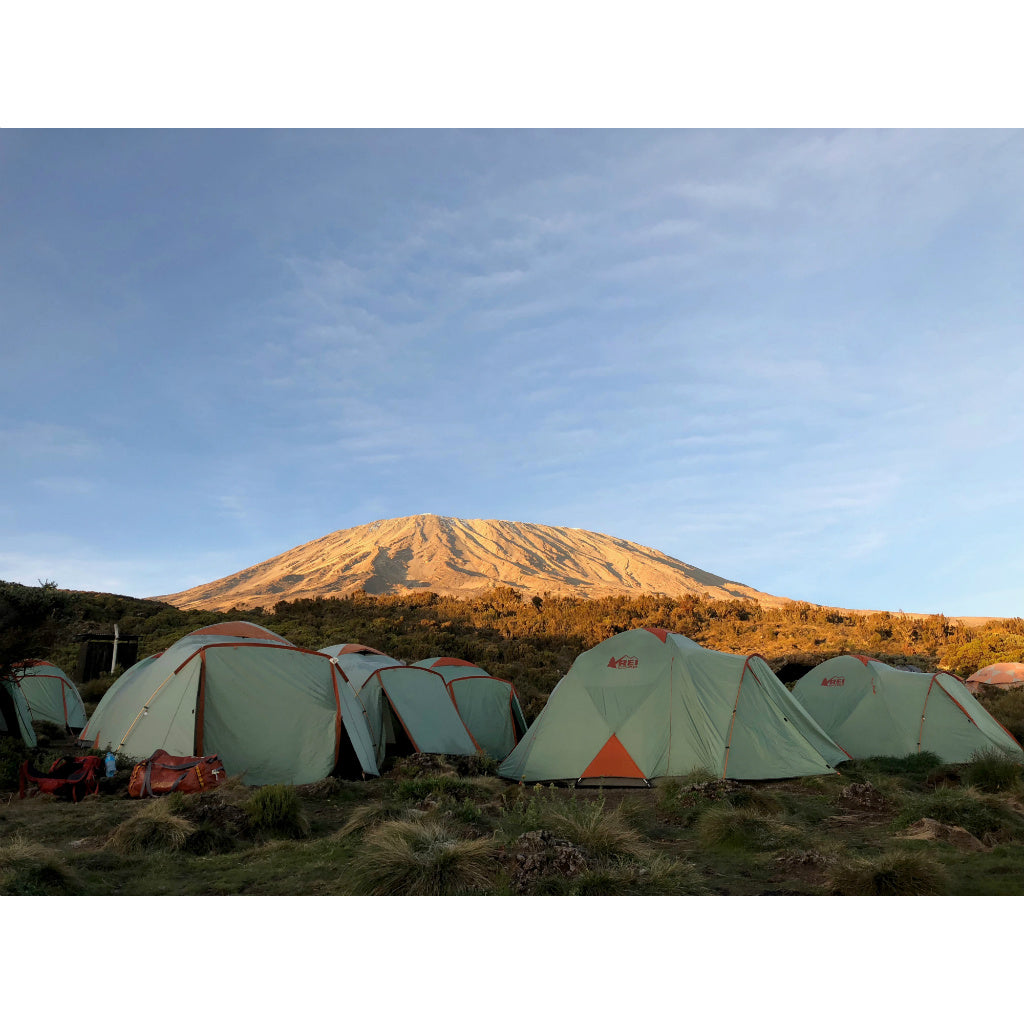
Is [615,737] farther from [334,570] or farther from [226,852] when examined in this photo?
[334,570]

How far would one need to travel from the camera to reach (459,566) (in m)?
95.1

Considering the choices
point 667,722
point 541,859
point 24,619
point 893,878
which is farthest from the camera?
point 667,722

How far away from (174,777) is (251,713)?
175 cm

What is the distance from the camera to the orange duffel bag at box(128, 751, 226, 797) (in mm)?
9422

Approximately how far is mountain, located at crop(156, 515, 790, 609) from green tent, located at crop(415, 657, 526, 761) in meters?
45.5

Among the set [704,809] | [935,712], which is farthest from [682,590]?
[704,809]

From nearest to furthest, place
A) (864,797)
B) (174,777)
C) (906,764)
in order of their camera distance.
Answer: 1. (864,797)
2. (174,777)
3. (906,764)

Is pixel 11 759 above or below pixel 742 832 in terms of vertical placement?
below

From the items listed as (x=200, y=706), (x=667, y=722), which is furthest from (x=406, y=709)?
(x=667, y=722)

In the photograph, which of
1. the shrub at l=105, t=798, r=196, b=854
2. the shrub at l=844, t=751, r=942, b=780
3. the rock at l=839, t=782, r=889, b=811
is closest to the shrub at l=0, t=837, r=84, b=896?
the shrub at l=105, t=798, r=196, b=854

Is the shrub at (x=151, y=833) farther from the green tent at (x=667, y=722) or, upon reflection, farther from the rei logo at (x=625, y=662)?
the rei logo at (x=625, y=662)

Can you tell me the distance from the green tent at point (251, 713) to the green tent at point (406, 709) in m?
1.27

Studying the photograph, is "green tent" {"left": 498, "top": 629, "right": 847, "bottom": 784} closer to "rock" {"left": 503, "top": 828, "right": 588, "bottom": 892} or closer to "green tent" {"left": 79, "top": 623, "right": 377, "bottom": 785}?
"green tent" {"left": 79, "top": 623, "right": 377, "bottom": 785}

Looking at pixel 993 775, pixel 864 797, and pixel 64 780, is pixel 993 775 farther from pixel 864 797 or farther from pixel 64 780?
pixel 64 780
